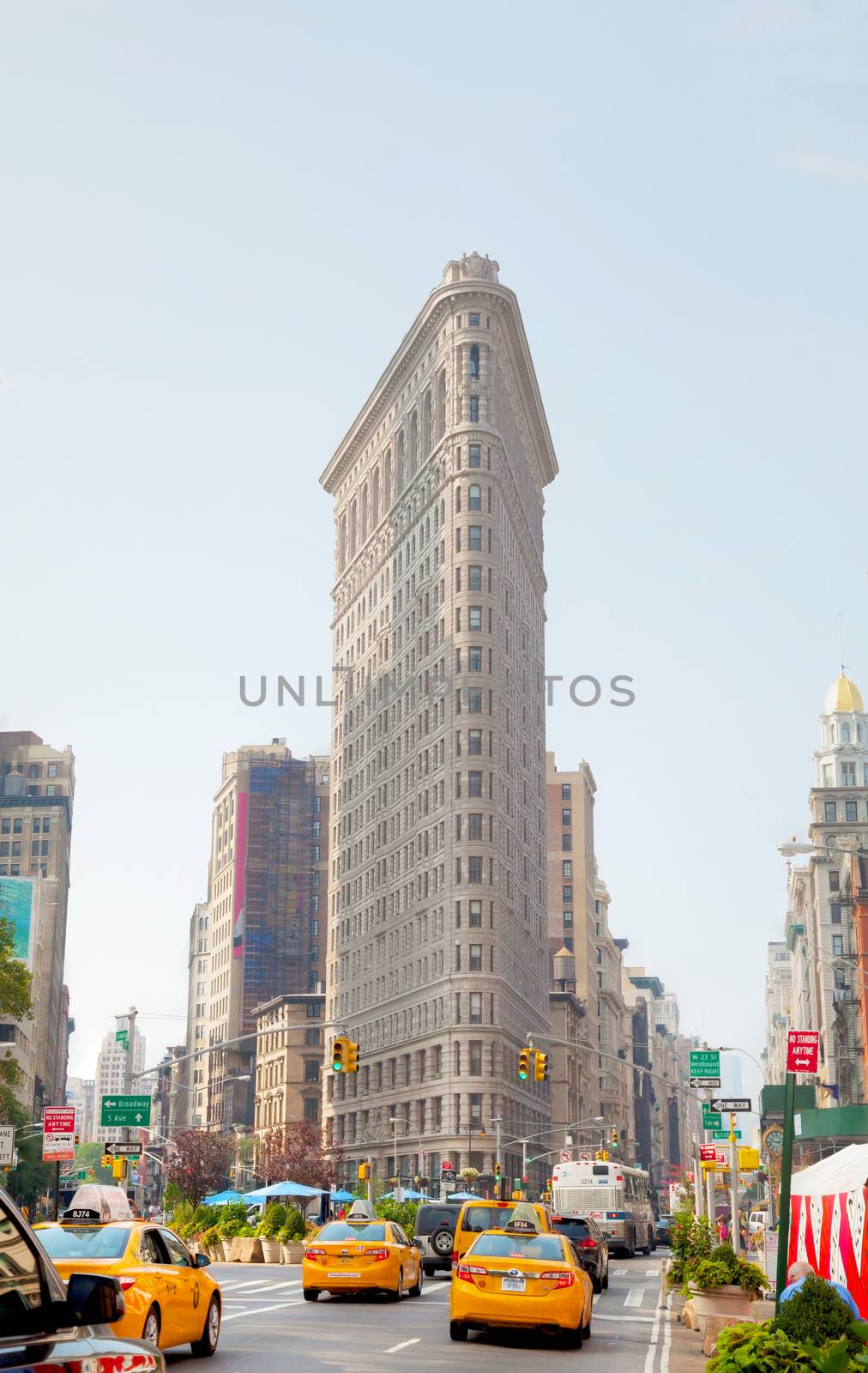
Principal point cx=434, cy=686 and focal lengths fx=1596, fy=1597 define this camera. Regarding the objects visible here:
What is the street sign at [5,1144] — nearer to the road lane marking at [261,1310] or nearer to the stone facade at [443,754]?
the road lane marking at [261,1310]

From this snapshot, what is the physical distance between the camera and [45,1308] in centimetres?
584

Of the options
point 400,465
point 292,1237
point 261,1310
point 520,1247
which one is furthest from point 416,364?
point 520,1247

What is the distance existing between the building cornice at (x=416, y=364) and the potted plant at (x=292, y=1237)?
94900 mm

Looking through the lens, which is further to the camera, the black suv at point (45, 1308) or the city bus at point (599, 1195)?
the city bus at point (599, 1195)

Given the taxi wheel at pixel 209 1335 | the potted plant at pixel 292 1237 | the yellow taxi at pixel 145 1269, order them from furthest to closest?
1. the potted plant at pixel 292 1237
2. the taxi wheel at pixel 209 1335
3. the yellow taxi at pixel 145 1269

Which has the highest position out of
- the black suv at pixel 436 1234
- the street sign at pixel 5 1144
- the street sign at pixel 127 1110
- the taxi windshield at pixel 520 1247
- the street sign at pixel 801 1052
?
the street sign at pixel 801 1052

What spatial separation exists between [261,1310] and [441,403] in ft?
384

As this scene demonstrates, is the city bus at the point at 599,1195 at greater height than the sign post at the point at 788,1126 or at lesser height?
lesser

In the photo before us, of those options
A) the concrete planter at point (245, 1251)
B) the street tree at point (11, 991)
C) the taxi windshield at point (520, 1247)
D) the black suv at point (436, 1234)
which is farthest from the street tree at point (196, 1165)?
the taxi windshield at point (520, 1247)

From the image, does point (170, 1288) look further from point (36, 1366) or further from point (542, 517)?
point (542, 517)

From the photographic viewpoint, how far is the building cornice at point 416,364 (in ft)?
441

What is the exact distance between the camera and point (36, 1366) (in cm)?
541

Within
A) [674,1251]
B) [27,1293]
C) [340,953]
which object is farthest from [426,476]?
[27,1293]

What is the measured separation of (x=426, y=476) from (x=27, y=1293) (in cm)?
13627
